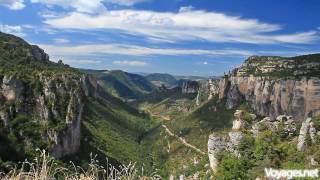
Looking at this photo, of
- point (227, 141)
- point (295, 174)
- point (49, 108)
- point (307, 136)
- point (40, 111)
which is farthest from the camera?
point (49, 108)

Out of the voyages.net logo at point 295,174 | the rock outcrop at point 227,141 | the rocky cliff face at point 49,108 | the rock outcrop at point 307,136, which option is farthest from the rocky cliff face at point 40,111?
the voyages.net logo at point 295,174

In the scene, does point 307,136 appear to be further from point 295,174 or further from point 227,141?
point 227,141

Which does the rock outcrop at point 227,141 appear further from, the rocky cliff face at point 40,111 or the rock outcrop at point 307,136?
the rocky cliff face at point 40,111

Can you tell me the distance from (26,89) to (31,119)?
7472 millimetres

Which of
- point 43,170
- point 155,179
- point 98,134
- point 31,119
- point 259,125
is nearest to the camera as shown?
point 43,170

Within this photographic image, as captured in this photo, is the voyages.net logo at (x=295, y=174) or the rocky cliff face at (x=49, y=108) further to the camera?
the rocky cliff face at (x=49, y=108)

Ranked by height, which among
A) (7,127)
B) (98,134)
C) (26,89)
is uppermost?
(26,89)

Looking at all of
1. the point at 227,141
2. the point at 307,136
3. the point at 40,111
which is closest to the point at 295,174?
the point at 307,136

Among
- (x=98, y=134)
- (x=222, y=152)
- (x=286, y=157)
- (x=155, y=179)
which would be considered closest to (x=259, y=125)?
(x=222, y=152)

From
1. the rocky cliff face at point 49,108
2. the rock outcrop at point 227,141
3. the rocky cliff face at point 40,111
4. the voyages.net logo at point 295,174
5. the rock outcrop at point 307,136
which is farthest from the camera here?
the rocky cliff face at point 49,108

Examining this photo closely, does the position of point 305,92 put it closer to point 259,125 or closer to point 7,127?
point 7,127

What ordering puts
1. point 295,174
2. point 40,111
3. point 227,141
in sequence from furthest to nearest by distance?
point 40,111 < point 227,141 < point 295,174

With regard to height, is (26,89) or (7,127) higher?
(26,89)

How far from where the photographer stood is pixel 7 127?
347ft
